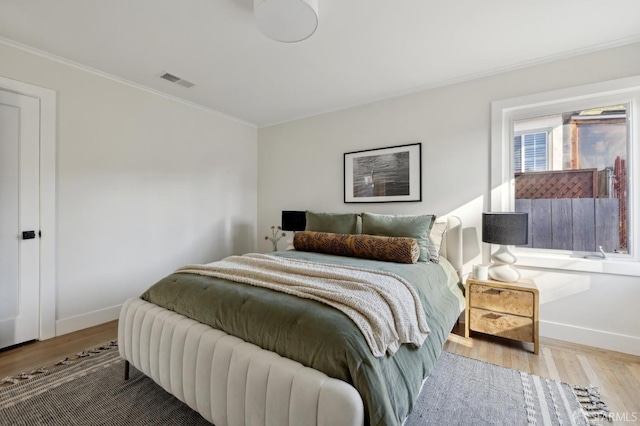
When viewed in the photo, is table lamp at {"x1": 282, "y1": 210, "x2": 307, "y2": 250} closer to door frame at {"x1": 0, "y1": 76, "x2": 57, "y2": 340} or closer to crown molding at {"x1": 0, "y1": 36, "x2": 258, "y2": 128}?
crown molding at {"x1": 0, "y1": 36, "x2": 258, "y2": 128}

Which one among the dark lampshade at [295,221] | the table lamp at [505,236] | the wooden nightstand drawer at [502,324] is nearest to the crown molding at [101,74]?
the dark lampshade at [295,221]

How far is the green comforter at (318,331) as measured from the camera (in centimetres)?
104

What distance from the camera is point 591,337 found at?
2.24 m

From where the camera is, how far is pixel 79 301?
2580 mm

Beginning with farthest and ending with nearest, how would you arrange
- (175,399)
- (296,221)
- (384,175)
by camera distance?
(296,221), (384,175), (175,399)

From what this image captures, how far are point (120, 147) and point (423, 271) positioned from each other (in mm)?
3171

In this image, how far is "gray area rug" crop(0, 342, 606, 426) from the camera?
1492 mm

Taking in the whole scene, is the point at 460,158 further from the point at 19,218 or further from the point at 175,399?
the point at 19,218

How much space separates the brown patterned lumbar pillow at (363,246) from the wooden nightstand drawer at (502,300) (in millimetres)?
625

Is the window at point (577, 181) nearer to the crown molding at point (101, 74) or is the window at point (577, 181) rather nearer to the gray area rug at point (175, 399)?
the gray area rug at point (175, 399)

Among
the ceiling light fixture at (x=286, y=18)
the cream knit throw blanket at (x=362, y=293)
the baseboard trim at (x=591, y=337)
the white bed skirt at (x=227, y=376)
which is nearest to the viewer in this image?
the white bed skirt at (x=227, y=376)

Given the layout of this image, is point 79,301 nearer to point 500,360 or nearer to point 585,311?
point 500,360

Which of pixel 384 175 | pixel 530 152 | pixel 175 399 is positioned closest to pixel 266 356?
pixel 175 399

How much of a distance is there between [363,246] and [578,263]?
5.91 ft
